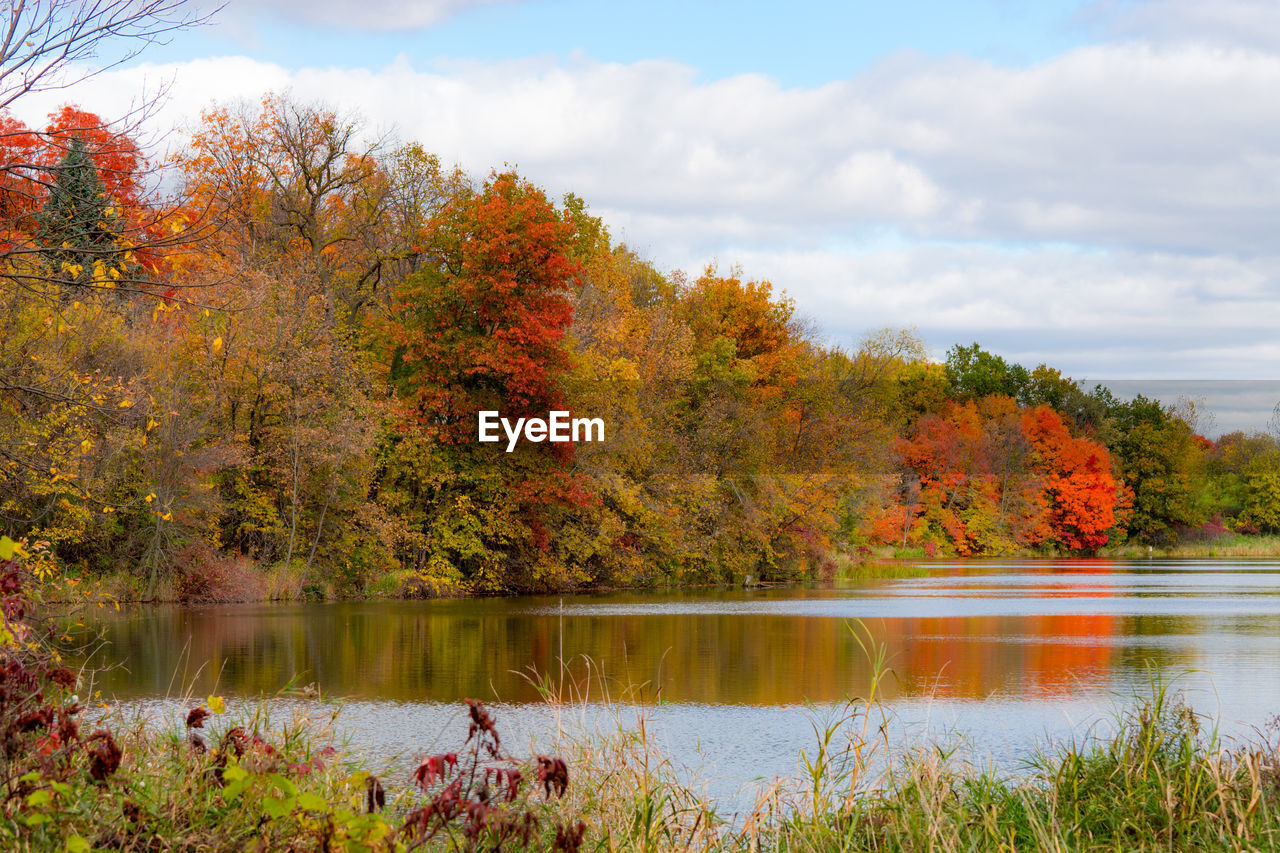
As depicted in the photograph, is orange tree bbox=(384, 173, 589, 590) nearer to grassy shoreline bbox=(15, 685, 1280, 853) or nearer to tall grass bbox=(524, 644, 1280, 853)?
grassy shoreline bbox=(15, 685, 1280, 853)

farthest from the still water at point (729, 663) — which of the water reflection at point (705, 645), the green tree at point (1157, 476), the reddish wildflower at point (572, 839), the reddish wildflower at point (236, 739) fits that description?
the green tree at point (1157, 476)

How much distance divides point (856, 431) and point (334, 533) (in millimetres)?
22664

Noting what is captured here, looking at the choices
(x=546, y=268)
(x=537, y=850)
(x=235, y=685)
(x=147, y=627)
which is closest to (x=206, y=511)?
(x=147, y=627)

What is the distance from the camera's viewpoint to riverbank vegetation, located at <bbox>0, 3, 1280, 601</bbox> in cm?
2605

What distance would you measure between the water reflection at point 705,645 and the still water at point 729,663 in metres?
0.06

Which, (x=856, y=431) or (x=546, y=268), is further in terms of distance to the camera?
(x=856, y=431)

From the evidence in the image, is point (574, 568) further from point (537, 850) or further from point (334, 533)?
point (537, 850)

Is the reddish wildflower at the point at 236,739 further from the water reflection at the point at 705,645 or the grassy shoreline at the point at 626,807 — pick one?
the water reflection at the point at 705,645

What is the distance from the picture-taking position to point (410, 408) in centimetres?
3228

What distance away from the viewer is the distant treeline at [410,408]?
26.1m

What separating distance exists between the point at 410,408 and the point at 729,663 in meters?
16.7

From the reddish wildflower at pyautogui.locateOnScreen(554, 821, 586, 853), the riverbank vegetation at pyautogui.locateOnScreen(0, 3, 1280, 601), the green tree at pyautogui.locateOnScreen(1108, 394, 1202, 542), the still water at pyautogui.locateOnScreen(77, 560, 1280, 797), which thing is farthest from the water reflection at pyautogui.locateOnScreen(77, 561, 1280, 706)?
the green tree at pyautogui.locateOnScreen(1108, 394, 1202, 542)

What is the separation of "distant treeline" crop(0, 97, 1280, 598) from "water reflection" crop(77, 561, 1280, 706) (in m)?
2.45

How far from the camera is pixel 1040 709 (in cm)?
1328
